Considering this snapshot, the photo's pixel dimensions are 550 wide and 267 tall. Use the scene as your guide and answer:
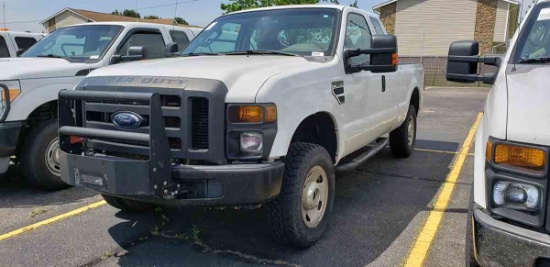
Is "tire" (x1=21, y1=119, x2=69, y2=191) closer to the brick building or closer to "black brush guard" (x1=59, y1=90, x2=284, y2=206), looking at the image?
"black brush guard" (x1=59, y1=90, x2=284, y2=206)

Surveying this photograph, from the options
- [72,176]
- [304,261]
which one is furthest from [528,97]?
[72,176]

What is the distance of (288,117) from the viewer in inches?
130

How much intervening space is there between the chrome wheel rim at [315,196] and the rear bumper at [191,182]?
22.2 inches

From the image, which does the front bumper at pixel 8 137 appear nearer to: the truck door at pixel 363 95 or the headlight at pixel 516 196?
the truck door at pixel 363 95

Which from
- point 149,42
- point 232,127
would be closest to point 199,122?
point 232,127

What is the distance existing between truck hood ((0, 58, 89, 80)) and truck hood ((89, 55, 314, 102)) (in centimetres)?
160

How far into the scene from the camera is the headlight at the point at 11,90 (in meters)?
4.66

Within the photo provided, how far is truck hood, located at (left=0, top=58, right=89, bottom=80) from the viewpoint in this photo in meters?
4.80

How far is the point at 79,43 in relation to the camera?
6.30 m

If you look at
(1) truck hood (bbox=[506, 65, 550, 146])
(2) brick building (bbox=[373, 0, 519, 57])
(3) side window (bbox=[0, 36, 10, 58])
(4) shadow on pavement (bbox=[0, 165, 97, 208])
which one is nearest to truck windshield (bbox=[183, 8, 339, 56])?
(1) truck hood (bbox=[506, 65, 550, 146])

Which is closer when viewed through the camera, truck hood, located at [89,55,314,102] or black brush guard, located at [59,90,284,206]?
black brush guard, located at [59,90,284,206]

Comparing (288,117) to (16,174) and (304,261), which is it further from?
(16,174)

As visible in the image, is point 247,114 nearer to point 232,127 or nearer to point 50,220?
point 232,127

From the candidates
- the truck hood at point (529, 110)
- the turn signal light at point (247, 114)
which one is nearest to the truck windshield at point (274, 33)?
the turn signal light at point (247, 114)
